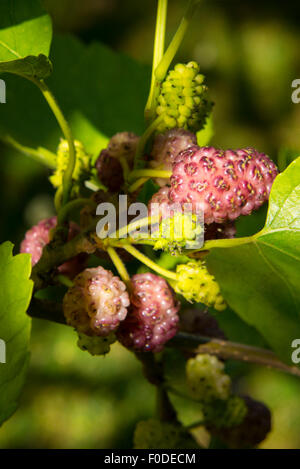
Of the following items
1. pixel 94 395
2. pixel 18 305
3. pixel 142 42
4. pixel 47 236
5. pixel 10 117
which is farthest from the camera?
pixel 142 42

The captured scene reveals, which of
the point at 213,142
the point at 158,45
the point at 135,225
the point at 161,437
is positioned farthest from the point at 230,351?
the point at 213,142

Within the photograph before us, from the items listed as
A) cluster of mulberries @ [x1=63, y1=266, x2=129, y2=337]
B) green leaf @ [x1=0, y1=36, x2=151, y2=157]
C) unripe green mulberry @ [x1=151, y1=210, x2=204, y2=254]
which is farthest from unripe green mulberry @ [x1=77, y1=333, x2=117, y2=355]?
green leaf @ [x1=0, y1=36, x2=151, y2=157]

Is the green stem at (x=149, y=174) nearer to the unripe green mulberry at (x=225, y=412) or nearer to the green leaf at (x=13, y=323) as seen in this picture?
the green leaf at (x=13, y=323)

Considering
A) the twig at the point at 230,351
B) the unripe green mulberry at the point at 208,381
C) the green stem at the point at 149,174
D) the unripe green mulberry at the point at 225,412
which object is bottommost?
the unripe green mulberry at the point at 225,412

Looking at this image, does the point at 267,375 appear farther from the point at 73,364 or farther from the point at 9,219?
the point at 9,219

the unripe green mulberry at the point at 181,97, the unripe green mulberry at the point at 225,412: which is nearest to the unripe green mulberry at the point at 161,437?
the unripe green mulberry at the point at 225,412
